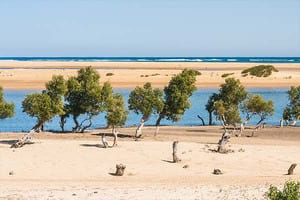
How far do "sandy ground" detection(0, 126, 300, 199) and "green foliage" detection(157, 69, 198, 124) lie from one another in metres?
1.80

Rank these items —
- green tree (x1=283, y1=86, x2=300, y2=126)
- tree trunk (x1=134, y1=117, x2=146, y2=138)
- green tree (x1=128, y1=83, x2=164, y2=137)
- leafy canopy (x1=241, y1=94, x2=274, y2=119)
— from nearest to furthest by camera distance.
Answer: green tree (x1=128, y1=83, x2=164, y2=137) → tree trunk (x1=134, y1=117, x2=146, y2=138) → leafy canopy (x1=241, y1=94, x2=274, y2=119) → green tree (x1=283, y1=86, x2=300, y2=126)

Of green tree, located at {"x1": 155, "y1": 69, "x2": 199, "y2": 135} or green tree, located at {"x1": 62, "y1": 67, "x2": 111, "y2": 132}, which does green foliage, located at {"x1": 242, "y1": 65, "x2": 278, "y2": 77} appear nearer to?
green tree, located at {"x1": 155, "y1": 69, "x2": 199, "y2": 135}

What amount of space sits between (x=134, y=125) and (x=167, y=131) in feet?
19.8

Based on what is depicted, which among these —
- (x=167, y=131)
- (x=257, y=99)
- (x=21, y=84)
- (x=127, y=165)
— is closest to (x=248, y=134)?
(x=257, y=99)

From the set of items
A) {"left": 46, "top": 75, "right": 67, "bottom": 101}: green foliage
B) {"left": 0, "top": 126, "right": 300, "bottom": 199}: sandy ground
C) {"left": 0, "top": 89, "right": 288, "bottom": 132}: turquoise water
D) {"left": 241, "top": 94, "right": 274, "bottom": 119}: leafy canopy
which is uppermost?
{"left": 46, "top": 75, "right": 67, "bottom": 101}: green foliage

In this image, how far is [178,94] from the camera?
41.1 m

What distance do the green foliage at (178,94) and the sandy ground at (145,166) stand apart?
1801 mm

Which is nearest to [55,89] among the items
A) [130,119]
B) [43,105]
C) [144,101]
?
[43,105]

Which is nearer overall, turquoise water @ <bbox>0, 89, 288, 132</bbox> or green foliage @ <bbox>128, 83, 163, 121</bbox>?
green foliage @ <bbox>128, 83, 163, 121</bbox>

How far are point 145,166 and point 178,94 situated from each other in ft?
39.4

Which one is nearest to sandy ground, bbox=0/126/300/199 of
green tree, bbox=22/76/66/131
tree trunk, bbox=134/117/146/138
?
tree trunk, bbox=134/117/146/138

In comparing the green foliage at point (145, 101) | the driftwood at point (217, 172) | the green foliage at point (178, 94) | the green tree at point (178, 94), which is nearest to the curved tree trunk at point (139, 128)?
the green foliage at point (145, 101)

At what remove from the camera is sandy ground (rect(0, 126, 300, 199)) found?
22.4 m

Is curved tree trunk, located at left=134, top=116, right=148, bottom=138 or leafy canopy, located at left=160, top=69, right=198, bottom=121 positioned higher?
leafy canopy, located at left=160, top=69, right=198, bottom=121
